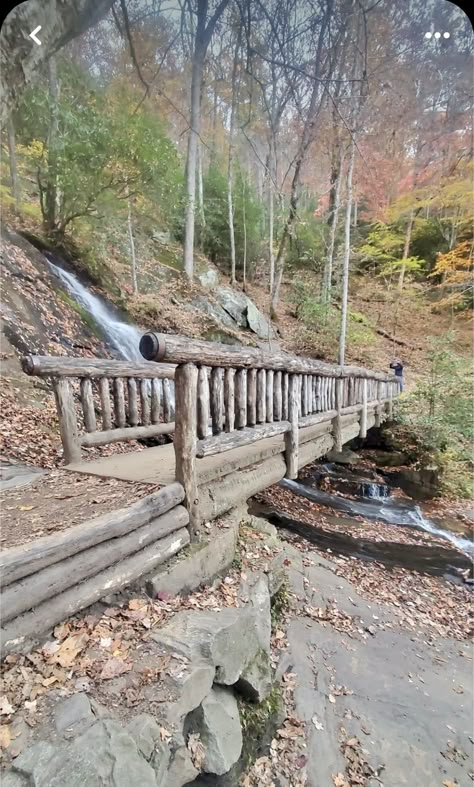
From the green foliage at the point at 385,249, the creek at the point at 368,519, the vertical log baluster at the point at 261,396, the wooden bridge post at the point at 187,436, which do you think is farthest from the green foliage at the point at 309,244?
the wooden bridge post at the point at 187,436

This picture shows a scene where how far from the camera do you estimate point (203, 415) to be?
11.0 ft

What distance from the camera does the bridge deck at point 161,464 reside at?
3572 mm

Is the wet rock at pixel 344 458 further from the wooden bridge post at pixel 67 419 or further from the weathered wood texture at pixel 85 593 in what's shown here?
the weathered wood texture at pixel 85 593

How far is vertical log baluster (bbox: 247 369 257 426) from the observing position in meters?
4.09

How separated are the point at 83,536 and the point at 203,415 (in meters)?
1.38

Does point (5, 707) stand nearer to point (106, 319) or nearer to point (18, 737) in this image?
point (18, 737)

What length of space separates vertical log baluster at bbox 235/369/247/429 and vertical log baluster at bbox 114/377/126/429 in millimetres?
1689

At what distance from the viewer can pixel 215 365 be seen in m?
3.44

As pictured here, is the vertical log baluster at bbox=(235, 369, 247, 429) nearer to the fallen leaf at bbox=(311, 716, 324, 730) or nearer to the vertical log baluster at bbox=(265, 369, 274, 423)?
the vertical log baluster at bbox=(265, 369, 274, 423)

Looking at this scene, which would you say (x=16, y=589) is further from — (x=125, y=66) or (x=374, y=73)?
(x=125, y=66)

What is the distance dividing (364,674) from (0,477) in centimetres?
400

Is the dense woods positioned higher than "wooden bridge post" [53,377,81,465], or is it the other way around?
the dense woods

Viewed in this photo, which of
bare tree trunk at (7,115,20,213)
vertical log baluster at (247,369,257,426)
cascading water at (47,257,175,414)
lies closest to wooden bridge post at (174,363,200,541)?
vertical log baluster at (247,369,257,426)

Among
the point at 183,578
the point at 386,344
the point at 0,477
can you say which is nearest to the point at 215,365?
the point at 183,578
